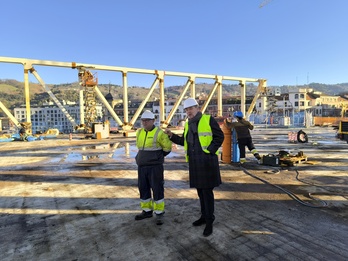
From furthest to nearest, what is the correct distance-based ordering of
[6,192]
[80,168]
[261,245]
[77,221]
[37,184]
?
[80,168] → [37,184] → [6,192] → [77,221] → [261,245]

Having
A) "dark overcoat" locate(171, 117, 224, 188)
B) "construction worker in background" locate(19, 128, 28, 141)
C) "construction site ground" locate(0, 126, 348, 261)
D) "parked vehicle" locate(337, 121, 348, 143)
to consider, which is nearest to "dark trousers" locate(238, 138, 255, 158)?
"construction site ground" locate(0, 126, 348, 261)

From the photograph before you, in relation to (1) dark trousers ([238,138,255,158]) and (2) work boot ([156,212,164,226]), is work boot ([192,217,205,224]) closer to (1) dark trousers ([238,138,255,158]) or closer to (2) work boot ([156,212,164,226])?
(2) work boot ([156,212,164,226])

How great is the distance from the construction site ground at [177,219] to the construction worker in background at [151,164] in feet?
0.74

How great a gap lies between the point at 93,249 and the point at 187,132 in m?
1.98

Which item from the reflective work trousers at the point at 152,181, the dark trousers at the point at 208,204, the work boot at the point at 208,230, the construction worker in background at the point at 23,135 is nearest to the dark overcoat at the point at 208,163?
the dark trousers at the point at 208,204

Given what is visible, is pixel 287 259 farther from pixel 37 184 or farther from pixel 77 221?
pixel 37 184

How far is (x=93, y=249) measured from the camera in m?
3.01

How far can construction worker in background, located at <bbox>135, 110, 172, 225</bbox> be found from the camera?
3.88m

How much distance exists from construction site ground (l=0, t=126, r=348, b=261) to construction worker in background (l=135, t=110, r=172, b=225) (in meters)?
0.23

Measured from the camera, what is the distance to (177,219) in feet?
12.6

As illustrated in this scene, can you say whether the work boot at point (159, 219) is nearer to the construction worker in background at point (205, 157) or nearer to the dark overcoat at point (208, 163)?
the construction worker in background at point (205, 157)

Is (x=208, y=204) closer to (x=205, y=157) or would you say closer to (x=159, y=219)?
(x=205, y=157)

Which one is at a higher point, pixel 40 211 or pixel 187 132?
pixel 187 132

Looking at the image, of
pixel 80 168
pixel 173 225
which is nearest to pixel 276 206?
pixel 173 225
